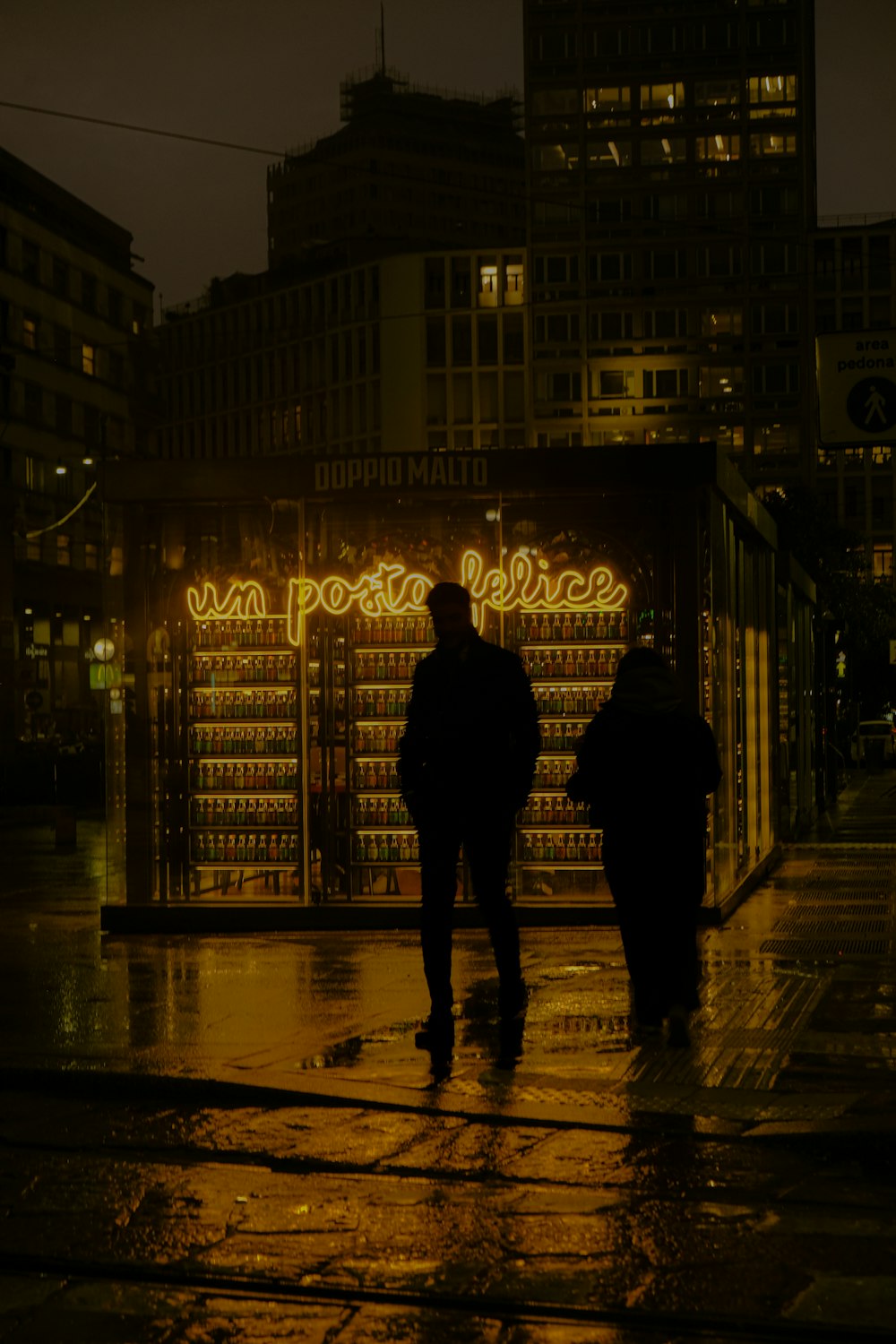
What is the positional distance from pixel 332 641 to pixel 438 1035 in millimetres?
5791

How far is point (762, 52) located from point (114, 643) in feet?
403

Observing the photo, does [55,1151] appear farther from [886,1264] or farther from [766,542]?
[766,542]

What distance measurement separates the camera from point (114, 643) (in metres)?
13.9

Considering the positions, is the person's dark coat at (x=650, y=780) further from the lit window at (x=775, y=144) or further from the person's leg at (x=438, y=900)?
the lit window at (x=775, y=144)

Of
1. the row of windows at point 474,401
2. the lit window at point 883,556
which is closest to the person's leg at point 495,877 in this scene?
the row of windows at point 474,401

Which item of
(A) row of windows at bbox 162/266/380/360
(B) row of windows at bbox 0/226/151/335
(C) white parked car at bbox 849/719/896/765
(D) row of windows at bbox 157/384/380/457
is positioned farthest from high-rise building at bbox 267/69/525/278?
(C) white parked car at bbox 849/719/896/765

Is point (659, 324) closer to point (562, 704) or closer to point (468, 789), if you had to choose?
point (562, 704)

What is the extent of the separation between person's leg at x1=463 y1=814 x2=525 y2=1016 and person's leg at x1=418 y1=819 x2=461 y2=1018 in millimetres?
93

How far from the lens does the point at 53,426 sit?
77.8 m

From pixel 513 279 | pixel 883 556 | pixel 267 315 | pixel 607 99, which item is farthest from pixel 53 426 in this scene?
pixel 883 556

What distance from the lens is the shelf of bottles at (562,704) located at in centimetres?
1373

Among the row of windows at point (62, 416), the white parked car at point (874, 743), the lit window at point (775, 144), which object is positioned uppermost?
the lit window at point (775, 144)

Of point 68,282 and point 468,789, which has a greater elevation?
point 68,282

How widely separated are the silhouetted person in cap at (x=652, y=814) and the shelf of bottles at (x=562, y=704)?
4720 millimetres
